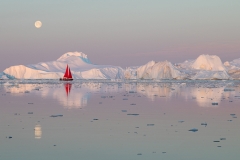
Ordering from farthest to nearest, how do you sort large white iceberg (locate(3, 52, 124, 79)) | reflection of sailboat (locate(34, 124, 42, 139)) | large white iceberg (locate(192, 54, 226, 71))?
large white iceberg (locate(3, 52, 124, 79)) < large white iceberg (locate(192, 54, 226, 71)) < reflection of sailboat (locate(34, 124, 42, 139))

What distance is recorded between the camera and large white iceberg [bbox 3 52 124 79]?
342 ft

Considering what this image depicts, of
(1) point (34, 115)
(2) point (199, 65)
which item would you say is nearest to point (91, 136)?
(1) point (34, 115)

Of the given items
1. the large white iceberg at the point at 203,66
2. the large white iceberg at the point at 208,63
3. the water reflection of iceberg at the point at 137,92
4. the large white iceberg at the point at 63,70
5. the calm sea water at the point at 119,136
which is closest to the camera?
the calm sea water at the point at 119,136

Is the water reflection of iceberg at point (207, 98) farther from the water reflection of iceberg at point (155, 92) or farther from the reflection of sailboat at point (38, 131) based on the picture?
the reflection of sailboat at point (38, 131)

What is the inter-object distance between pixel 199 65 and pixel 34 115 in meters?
59.0

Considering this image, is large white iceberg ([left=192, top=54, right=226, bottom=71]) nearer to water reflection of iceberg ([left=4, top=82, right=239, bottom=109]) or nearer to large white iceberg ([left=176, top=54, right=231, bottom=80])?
large white iceberg ([left=176, top=54, right=231, bottom=80])

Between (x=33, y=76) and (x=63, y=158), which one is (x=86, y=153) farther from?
(x=33, y=76)

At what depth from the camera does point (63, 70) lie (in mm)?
125688

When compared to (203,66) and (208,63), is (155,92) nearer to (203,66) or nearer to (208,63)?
(203,66)

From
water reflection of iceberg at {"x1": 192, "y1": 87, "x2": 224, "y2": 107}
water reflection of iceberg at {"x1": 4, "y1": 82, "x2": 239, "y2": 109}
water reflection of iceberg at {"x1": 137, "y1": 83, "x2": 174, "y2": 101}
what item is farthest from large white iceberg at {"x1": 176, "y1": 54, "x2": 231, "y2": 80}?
water reflection of iceberg at {"x1": 192, "y1": 87, "x2": 224, "y2": 107}

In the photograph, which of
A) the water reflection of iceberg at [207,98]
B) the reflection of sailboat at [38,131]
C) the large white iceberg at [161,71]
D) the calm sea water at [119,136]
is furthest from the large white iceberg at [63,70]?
the reflection of sailboat at [38,131]

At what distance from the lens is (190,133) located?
22.3 feet

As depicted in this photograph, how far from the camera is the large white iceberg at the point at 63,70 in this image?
342ft

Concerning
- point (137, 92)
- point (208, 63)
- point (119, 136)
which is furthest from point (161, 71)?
point (119, 136)
